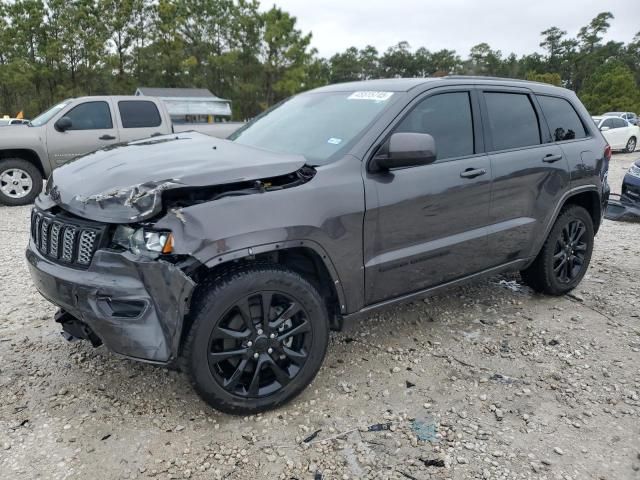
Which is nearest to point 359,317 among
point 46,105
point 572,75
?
point 46,105

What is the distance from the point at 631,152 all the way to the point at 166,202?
863 inches

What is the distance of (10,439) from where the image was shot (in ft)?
8.11

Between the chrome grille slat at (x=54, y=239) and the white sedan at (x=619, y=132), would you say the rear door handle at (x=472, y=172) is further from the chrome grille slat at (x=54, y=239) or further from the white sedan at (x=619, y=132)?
the white sedan at (x=619, y=132)

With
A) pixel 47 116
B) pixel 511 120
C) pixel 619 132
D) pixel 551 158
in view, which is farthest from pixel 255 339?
pixel 619 132

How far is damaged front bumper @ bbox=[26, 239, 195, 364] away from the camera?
7.46 ft

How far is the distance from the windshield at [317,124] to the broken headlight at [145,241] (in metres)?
1.02

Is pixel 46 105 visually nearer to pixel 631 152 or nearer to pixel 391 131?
pixel 631 152

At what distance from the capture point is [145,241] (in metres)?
2.32

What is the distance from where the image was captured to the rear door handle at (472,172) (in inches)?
130

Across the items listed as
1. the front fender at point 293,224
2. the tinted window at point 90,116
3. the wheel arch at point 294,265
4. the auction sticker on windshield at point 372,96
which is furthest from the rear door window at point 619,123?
the wheel arch at point 294,265

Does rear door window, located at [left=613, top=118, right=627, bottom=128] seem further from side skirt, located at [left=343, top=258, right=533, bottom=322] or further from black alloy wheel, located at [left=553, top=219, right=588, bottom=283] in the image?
side skirt, located at [left=343, top=258, right=533, bottom=322]

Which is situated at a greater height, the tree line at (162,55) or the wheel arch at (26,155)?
the tree line at (162,55)

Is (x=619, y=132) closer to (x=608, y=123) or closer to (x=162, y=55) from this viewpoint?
(x=608, y=123)

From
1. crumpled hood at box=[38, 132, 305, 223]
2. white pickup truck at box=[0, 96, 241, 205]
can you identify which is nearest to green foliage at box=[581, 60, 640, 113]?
white pickup truck at box=[0, 96, 241, 205]
